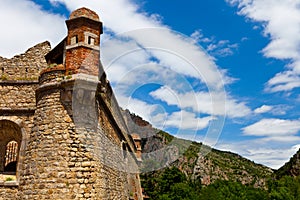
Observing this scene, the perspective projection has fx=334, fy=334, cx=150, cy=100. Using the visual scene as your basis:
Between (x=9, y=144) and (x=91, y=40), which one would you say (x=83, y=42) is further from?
(x=9, y=144)

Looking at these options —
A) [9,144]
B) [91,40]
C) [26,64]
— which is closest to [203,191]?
[9,144]

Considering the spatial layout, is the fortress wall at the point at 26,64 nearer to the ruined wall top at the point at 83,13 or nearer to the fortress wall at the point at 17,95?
the fortress wall at the point at 17,95

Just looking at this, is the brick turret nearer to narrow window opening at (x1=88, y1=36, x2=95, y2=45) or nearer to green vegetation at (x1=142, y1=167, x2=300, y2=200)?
→ narrow window opening at (x1=88, y1=36, x2=95, y2=45)

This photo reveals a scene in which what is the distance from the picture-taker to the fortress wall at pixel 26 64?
542 inches

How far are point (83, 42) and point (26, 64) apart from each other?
157 inches

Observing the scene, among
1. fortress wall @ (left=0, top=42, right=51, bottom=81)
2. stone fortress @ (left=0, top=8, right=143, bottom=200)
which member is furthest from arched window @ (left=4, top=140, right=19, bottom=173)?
fortress wall @ (left=0, top=42, right=51, bottom=81)

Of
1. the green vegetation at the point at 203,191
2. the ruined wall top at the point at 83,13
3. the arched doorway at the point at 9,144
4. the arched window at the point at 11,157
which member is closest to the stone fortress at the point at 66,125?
the ruined wall top at the point at 83,13

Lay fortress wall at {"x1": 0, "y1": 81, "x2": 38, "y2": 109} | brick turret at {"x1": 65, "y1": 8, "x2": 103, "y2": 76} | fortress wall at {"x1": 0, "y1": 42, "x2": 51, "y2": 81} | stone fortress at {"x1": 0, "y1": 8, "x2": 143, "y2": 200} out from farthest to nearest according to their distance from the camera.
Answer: fortress wall at {"x1": 0, "y1": 42, "x2": 51, "y2": 81} → fortress wall at {"x1": 0, "y1": 81, "x2": 38, "y2": 109} → brick turret at {"x1": 65, "y1": 8, "x2": 103, "y2": 76} → stone fortress at {"x1": 0, "y1": 8, "x2": 143, "y2": 200}

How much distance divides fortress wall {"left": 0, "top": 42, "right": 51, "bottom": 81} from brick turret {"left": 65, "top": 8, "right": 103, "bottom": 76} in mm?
3001

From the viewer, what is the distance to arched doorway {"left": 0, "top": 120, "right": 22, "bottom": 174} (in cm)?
1316

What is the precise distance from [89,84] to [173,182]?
115 feet

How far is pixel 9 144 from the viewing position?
15.8 m

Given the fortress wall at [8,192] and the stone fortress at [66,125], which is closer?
the stone fortress at [66,125]

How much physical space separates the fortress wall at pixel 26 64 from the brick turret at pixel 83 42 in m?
3.00
